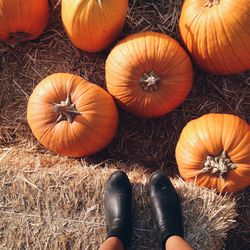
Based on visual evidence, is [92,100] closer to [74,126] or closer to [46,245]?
[74,126]

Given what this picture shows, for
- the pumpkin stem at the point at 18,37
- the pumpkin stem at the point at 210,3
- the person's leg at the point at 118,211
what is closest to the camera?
the person's leg at the point at 118,211

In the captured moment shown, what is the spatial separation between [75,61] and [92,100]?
1.91 ft

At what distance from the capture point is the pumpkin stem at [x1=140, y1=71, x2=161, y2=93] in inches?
126

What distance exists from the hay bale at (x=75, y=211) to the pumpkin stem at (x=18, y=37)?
106 centimetres

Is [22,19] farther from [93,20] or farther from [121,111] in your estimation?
[121,111]

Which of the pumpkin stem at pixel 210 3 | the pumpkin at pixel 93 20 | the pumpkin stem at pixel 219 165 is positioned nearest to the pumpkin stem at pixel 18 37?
the pumpkin at pixel 93 20

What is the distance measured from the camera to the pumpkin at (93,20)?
320 centimetres

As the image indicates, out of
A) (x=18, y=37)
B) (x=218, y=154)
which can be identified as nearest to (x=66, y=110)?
(x=18, y=37)

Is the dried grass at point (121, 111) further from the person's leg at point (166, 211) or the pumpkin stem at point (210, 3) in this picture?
the pumpkin stem at point (210, 3)

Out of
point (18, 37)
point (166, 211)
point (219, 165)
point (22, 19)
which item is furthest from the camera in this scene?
point (18, 37)

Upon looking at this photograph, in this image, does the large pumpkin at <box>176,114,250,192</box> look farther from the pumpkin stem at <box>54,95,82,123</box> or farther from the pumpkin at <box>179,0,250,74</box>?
the pumpkin stem at <box>54,95,82,123</box>

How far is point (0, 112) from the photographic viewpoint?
12.5 ft

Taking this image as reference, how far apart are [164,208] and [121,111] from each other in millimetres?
942

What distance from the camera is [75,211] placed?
323 centimetres
